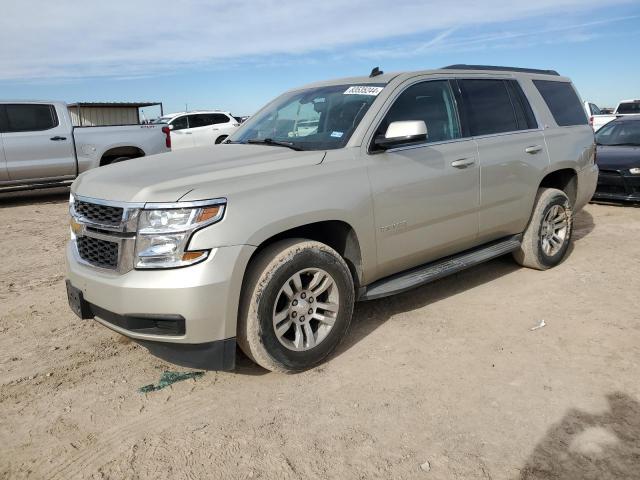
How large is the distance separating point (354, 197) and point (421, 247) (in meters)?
0.81

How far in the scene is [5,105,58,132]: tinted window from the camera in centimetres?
959

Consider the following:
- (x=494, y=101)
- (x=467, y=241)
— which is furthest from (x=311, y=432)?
(x=494, y=101)

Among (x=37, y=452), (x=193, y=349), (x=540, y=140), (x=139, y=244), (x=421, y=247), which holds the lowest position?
(x=37, y=452)

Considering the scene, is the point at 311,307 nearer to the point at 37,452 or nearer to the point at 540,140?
the point at 37,452

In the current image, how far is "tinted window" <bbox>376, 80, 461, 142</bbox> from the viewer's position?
3.96m

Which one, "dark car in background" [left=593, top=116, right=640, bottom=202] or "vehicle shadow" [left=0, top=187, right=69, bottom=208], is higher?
"dark car in background" [left=593, top=116, right=640, bottom=202]

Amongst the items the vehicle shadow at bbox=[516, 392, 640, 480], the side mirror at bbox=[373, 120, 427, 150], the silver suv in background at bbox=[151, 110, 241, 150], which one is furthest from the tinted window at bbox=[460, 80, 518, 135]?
the silver suv in background at bbox=[151, 110, 241, 150]

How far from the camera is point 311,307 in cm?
337

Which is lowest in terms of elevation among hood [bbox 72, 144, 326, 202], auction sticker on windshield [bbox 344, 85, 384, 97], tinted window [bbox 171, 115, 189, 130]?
tinted window [bbox 171, 115, 189, 130]

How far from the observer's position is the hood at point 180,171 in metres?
2.97

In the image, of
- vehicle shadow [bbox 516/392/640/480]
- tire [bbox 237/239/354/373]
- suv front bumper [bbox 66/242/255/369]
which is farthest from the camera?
tire [bbox 237/239/354/373]

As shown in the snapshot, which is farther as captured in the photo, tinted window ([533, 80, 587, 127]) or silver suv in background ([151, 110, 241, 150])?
silver suv in background ([151, 110, 241, 150])

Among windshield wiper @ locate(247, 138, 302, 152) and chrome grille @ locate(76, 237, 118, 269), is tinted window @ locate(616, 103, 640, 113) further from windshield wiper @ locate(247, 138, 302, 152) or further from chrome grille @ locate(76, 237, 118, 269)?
chrome grille @ locate(76, 237, 118, 269)

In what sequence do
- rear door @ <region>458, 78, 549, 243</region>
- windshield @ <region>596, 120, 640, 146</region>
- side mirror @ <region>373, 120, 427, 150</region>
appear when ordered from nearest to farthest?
1. side mirror @ <region>373, 120, 427, 150</region>
2. rear door @ <region>458, 78, 549, 243</region>
3. windshield @ <region>596, 120, 640, 146</region>
